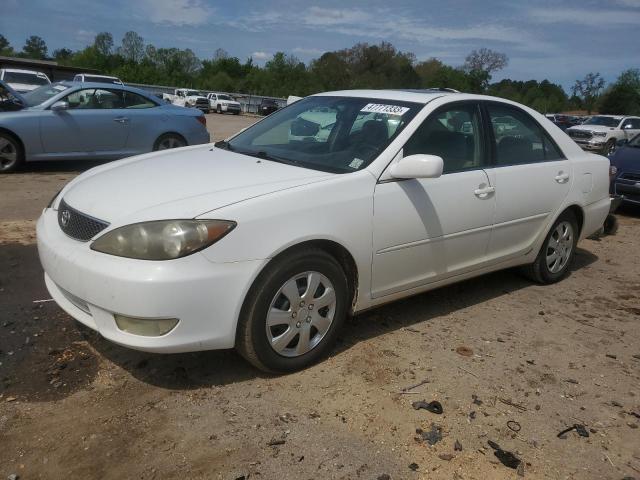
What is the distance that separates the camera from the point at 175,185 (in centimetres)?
313

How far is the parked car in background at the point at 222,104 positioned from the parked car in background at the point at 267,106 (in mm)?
2140

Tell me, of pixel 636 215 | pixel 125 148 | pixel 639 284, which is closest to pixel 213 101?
pixel 125 148

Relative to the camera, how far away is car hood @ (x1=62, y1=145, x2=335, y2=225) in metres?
2.87

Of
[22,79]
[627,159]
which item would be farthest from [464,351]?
[22,79]

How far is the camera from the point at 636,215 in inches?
352

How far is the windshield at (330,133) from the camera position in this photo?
358 cm

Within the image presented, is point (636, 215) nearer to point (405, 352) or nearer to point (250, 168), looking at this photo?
point (405, 352)

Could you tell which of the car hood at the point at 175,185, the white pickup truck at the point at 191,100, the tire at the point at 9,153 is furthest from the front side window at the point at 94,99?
the white pickup truck at the point at 191,100

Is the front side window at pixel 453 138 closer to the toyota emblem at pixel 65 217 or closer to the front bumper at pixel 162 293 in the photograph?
the front bumper at pixel 162 293

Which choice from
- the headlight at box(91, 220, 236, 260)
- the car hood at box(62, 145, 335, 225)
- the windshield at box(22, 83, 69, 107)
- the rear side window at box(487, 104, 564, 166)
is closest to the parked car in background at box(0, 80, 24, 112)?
the windshield at box(22, 83, 69, 107)

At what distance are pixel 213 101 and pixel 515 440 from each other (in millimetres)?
43514

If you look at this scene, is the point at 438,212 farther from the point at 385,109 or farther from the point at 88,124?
the point at 88,124

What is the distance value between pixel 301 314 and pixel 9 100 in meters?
7.77

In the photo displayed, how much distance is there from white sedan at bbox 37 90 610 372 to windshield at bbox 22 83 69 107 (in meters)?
6.15
